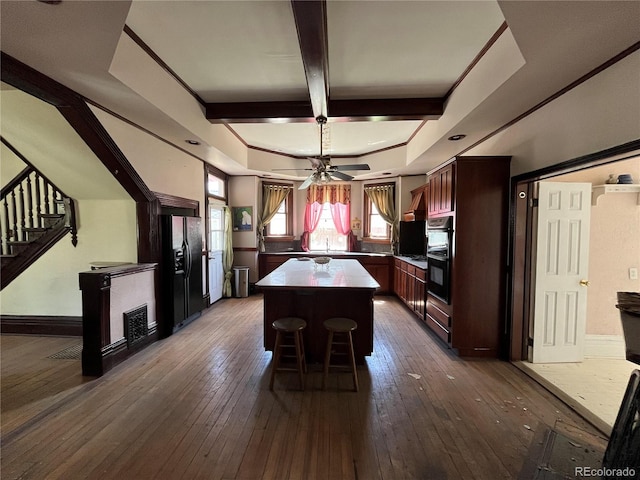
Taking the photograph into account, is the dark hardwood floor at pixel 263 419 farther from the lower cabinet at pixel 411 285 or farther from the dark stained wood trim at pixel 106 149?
the dark stained wood trim at pixel 106 149

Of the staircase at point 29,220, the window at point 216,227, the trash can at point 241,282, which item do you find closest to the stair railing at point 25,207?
Result: the staircase at point 29,220

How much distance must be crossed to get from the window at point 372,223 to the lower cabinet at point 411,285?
37.4 inches

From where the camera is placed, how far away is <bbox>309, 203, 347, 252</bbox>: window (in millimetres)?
6926

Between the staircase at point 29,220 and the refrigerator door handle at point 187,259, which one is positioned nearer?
the staircase at point 29,220

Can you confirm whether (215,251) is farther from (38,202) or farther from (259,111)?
(259,111)

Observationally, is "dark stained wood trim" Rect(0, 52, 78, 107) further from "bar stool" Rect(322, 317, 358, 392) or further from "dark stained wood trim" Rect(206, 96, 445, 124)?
"bar stool" Rect(322, 317, 358, 392)

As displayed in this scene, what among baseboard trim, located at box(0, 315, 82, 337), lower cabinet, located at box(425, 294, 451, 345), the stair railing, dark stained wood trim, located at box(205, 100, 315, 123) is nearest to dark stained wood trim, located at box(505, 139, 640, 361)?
lower cabinet, located at box(425, 294, 451, 345)

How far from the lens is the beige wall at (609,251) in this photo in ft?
10.3

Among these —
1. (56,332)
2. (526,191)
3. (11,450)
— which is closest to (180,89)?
(11,450)

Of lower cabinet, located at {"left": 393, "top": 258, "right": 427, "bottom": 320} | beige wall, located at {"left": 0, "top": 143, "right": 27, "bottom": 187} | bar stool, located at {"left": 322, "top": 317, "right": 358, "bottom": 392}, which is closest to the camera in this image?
bar stool, located at {"left": 322, "top": 317, "right": 358, "bottom": 392}

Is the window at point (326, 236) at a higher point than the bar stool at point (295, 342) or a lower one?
higher

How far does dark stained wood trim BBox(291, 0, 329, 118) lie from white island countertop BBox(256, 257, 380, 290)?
1897 mm

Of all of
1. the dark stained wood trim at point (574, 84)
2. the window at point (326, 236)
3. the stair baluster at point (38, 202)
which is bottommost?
the window at point (326, 236)

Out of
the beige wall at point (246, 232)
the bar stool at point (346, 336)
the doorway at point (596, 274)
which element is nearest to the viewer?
the bar stool at point (346, 336)
